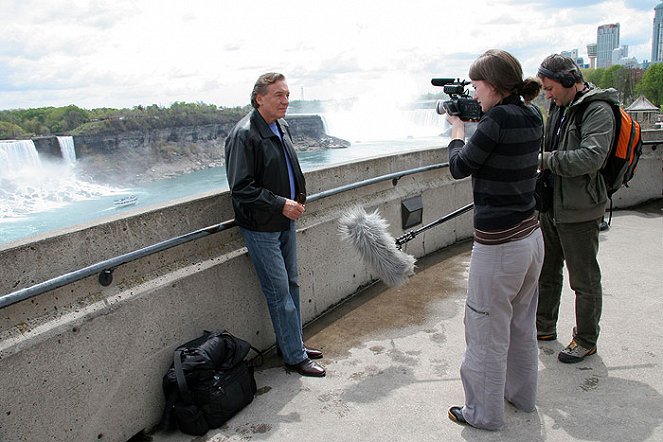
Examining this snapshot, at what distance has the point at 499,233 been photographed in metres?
2.69

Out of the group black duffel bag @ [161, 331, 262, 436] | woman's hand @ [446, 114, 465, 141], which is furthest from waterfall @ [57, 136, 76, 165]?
woman's hand @ [446, 114, 465, 141]

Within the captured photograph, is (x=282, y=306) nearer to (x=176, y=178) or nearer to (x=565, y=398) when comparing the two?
(x=565, y=398)

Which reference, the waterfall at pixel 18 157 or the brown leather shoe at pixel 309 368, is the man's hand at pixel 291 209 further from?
the waterfall at pixel 18 157

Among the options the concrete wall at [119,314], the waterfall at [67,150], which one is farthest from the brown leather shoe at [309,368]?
the waterfall at [67,150]

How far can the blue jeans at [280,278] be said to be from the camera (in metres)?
3.58

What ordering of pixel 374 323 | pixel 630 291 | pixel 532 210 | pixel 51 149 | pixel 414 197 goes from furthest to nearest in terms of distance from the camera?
pixel 51 149 → pixel 414 197 → pixel 630 291 → pixel 374 323 → pixel 532 210

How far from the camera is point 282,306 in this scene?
3.68 metres

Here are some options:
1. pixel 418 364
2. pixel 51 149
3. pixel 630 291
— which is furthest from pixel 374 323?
pixel 51 149

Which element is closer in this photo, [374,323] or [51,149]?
[374,323]

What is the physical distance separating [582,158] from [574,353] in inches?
50.7

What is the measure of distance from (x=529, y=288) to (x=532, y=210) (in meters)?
0.42

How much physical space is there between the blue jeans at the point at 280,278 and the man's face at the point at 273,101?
759mm

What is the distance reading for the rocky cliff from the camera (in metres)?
101

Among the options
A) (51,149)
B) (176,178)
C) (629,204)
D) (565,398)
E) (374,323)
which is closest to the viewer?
(565,398)
